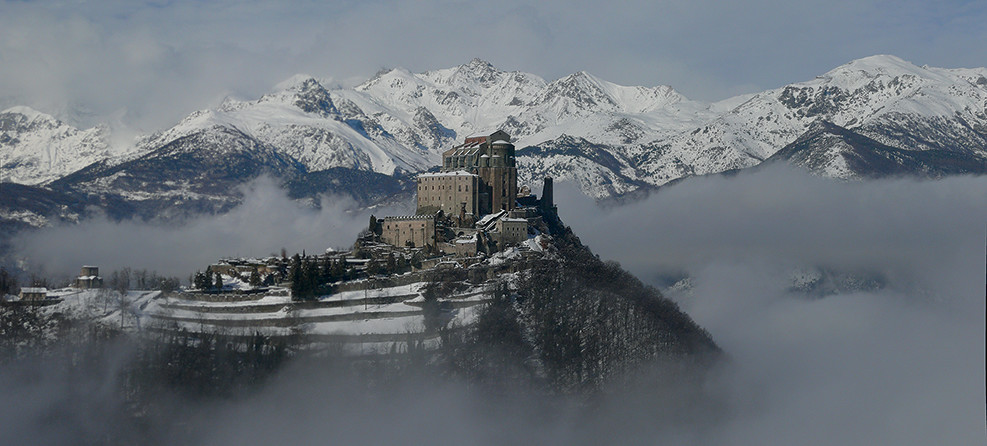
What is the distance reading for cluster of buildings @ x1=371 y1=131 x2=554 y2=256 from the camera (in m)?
184

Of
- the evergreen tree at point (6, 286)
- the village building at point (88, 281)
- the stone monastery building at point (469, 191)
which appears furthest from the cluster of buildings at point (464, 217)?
the evergreen tree at point (6, 286)

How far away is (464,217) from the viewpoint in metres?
190

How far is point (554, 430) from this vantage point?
179625 mm

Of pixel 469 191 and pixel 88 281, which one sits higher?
pixel 469 191

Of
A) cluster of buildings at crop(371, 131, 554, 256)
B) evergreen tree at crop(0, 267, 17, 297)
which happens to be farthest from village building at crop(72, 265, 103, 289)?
cluster of buildings at crop(371, 131, 554, 256)

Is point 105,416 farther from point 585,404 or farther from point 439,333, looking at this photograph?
point 585,404

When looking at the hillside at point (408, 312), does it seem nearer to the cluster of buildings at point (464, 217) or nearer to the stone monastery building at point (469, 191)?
the cluster of buildings at point (464, 217)

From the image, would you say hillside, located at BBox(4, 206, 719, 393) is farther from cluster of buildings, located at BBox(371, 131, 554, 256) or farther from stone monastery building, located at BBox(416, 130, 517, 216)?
stone monastery building, located at BBox(416, 130, 517, 216)

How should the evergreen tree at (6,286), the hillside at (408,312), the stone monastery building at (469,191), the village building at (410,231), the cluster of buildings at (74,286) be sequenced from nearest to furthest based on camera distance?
the hillside at (408,312) → the cluster of buildings at (74,286) → the evergreen tree at (6,286) → the village building at (410,231) → the stone monastery building at (469,191)

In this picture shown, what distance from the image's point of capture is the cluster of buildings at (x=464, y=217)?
602ft

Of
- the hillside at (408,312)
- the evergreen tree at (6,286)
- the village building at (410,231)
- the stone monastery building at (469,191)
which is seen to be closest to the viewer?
the hillside at (408,312)

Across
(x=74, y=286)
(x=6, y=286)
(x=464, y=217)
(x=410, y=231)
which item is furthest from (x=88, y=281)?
(x=464, y=217)

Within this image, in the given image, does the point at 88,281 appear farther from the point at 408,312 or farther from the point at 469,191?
the point at 469,191

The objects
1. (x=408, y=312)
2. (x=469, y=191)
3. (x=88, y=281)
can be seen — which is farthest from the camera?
(x=469, y=191)
